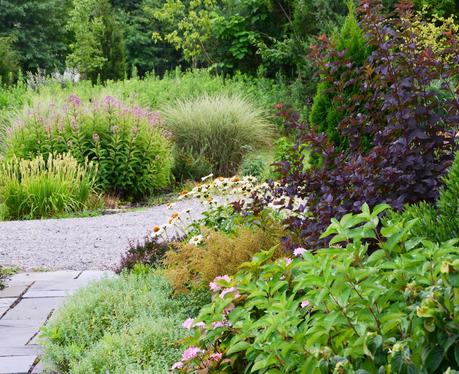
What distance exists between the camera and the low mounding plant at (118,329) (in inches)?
126

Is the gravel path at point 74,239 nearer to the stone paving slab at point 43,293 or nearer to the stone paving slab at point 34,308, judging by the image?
the stone paving slab at point 43,293

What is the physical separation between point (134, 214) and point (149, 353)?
548 centimetres

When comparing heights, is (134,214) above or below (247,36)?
below

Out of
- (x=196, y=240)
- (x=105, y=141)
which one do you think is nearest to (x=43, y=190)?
(x=105, y=141)

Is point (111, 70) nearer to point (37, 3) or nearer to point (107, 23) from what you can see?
point (107, 23)

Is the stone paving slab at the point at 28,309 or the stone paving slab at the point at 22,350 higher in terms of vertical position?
the stone paving slab at the point at 22,350

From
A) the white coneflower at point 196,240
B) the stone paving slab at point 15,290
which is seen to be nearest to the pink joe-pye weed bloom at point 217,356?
the white coneflower at point 196,240

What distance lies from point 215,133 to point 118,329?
822 cm

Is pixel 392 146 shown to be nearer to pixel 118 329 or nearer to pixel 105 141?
pixel 118 329

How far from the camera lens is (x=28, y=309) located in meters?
4.57

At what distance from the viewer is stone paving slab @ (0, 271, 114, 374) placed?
3650 millimetres

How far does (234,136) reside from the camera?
1180cm

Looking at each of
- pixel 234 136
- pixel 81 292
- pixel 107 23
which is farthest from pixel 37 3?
pixel 81 292

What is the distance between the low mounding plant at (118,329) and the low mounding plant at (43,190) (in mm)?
4967
